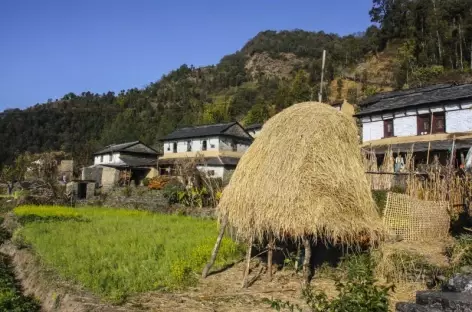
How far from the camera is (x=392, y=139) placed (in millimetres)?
29375

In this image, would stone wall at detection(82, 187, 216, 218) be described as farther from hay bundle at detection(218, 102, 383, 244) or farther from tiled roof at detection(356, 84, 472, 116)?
hay bundle at detection(218, 102, 383, 244)

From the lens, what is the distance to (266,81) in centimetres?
9312

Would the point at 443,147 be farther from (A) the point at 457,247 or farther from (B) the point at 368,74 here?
(B) the point at 368,74

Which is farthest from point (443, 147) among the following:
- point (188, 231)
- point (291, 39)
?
point (291, 39)

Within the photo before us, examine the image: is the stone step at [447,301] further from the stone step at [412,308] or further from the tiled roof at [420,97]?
the tiled roof at [420,97]

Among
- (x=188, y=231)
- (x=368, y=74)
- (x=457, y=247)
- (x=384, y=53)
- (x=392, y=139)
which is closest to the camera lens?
(x=457, y=247)

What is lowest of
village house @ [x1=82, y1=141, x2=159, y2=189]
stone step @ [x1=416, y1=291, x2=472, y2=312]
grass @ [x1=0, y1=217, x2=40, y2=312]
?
grass @ [x1=0, y1=217, x2=40, y2=312]

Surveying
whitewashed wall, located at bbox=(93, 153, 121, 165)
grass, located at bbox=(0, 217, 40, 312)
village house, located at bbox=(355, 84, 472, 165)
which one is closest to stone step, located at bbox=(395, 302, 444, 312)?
grass, located at bbox=(0, 217, 40, 312)

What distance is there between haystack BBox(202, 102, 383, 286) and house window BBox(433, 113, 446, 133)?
1907 centimetres

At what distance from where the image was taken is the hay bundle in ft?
30.4

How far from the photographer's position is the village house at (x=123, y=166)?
46.9 m

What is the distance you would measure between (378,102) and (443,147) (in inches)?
Answer: 377

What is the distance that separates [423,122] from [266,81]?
6662 cm

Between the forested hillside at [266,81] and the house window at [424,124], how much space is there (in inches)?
596
